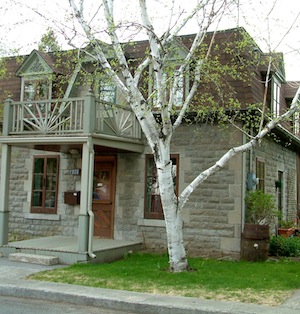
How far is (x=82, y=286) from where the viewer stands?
8.33 metres

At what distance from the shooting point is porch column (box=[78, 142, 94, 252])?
1059cm

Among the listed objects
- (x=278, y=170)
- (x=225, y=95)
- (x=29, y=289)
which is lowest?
(x=29, y=289)

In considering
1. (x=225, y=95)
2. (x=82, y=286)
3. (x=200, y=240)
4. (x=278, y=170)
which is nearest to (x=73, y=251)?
(x=82, y=286)

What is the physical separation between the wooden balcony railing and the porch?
2.86 m

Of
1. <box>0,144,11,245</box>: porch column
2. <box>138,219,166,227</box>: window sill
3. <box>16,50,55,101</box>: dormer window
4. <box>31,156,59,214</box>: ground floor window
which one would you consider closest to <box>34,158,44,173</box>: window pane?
<box>31,156,59,214</box>: ground floor window

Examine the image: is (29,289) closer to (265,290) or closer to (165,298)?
(165,298)

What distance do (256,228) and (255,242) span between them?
35 centimetres

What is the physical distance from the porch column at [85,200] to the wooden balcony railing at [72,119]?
595mm

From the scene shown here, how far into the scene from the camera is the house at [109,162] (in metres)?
11.2

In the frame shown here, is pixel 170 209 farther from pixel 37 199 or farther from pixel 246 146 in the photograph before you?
pixel 37 199

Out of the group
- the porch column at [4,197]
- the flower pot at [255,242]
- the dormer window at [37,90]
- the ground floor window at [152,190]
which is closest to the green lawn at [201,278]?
the flower pot at [255,242]

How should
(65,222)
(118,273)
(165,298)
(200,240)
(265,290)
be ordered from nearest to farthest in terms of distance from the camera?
(165,298)
(265,290)
(118,273)
(200,240)
(65,222)

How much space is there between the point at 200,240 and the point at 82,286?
4.52 meters

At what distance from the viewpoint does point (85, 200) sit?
1065 centimetres
